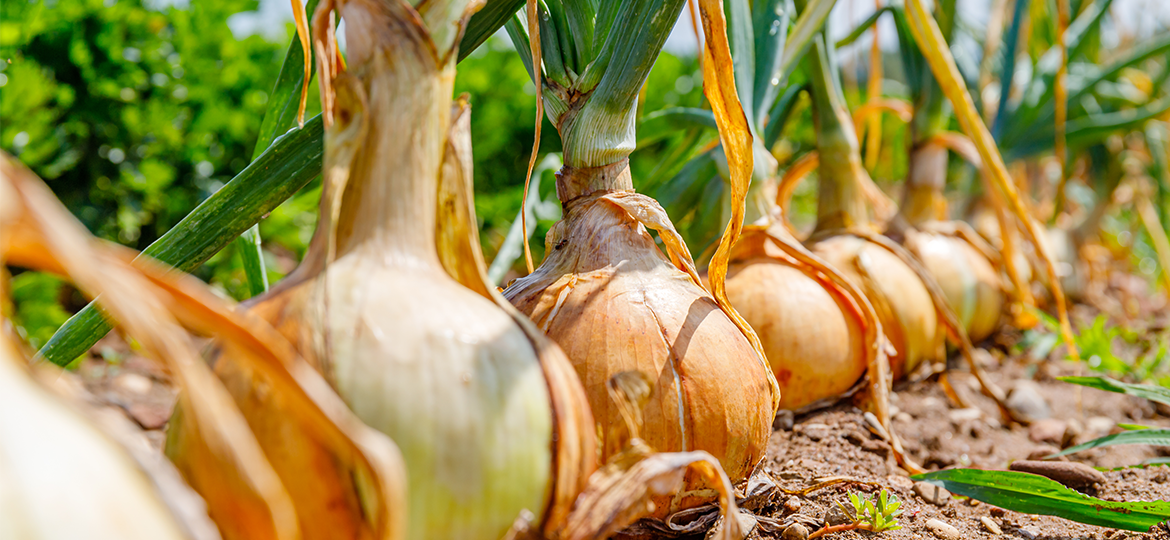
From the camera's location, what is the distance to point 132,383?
1698 millimetres

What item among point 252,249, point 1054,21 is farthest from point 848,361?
point 1054,21

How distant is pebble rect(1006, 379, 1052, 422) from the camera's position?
1476mm

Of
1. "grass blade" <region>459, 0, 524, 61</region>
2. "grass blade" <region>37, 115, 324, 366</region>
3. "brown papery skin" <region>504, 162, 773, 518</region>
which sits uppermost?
"grass blade" <region>459, 0, 524, 61</region>

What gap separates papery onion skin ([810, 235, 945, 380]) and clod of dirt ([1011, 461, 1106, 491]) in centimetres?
34

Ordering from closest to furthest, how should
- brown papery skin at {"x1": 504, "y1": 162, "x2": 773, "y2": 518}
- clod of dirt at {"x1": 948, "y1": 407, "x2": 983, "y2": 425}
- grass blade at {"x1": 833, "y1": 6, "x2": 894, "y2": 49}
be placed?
brown papery skin at {"x1": 504, "y1": 162, "x2": 773, "y2": 518}, clod of dirt at {"x1": 948, "y1": 407, "x2": 983, "y2": 425}, grass blade at {"x1": 833, "y1": 6, "x2": 894, "y2": 49}

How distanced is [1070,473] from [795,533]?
46 cm

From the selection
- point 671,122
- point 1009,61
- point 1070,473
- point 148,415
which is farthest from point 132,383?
point 1009,61

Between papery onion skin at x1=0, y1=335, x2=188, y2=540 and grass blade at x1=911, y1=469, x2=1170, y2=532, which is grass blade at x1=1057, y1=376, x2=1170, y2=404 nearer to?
grass blade at x1=911, y1=469, x2=1170, y2=532

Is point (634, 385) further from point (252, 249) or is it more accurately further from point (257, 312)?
point (252, 249)

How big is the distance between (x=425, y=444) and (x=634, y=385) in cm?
16

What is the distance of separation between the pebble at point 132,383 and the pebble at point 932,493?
153 cm

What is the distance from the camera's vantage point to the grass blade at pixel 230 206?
29.2 inches

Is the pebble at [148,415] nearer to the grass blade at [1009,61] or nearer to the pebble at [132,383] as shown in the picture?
the pebble at [132,383]

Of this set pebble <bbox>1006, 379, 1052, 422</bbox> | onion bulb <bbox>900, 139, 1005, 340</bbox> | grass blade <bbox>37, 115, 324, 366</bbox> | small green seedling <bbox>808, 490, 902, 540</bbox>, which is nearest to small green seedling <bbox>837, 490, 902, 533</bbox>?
small green seedling <bbox>808, 490, 902, 540</bbox>
